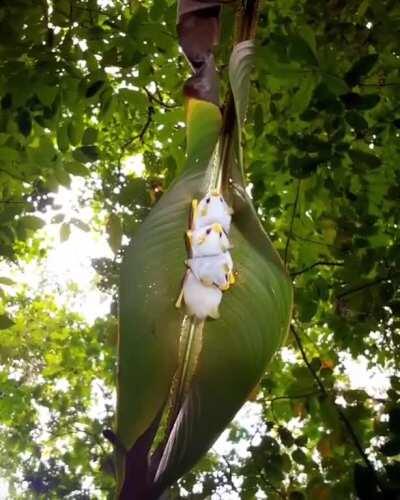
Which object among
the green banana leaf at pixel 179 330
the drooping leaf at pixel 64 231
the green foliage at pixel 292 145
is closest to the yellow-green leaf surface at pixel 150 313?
the green banana leaf at pixel 179 330

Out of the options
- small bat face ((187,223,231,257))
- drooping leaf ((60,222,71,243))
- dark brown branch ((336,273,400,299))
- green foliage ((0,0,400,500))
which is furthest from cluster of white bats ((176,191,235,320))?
drooping leaf ((60,222,71,243))

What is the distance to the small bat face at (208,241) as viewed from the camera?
25 centimetres

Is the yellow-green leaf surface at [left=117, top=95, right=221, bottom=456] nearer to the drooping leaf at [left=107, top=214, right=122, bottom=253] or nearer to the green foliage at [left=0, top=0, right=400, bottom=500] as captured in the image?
the green foliage at [left=0, top=0, right=400, bottom=500]

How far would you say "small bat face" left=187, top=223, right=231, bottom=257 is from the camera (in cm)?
25

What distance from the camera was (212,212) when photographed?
10.6 inches

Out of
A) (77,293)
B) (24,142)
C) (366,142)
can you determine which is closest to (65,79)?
(24,142)

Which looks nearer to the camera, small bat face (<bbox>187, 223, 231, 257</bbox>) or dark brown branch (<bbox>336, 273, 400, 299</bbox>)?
small bat face (<bbox>187, 223, 231, 257</bbox>)

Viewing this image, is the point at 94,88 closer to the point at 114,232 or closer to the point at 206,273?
the point at 114,232

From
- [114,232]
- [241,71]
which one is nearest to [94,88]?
[114,232]

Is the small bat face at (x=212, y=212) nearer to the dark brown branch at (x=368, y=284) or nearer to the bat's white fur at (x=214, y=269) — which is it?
the bat's white fur at (x=214, y=269)

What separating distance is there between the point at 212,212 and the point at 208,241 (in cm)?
2

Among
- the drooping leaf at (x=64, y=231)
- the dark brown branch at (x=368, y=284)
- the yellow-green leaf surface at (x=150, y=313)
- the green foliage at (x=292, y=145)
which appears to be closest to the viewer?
the yellow-green leaf surface at (x=150, y=313)

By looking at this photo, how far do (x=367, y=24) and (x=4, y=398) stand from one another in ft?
8.20

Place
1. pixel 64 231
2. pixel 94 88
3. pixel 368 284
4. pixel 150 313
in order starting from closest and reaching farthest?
pixel 150 313 → pixel 94 88 → pixel 368 284 → pixel 64 231
